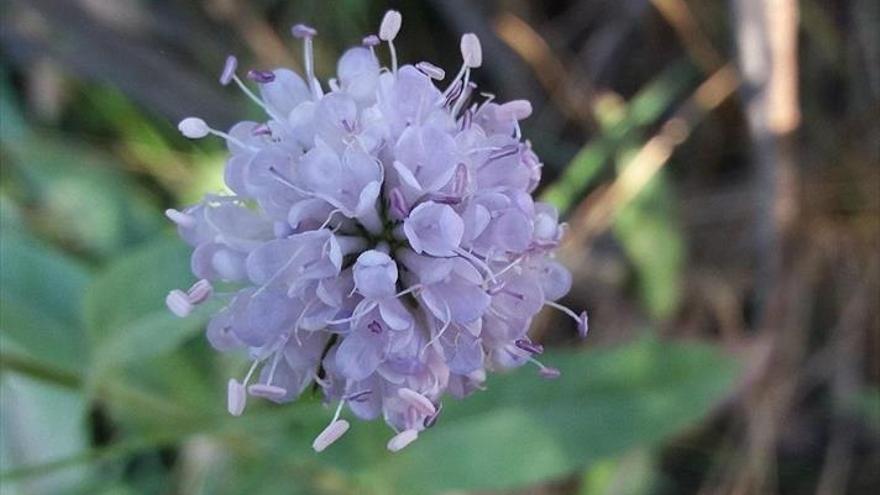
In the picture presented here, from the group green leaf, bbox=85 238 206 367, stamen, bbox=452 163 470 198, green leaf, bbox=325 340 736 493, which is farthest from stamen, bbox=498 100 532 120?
green leaf, bbox=325 340 736 493

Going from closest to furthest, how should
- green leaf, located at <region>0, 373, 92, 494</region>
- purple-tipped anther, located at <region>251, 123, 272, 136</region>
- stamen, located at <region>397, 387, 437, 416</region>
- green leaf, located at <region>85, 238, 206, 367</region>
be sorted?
stamen, located at <region>397, 387, 437, 416</region> < purple-tipped anther, located at <region>251, 123, 272, 136</region> < green leaf, located at <region>85, 238, 206, 367</region> < green leaf, located at <region>0, 373, 92, 494</region>

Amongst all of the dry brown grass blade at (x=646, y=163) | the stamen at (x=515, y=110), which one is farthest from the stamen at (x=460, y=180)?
the dry brown grass blade at (x=646, y=163)

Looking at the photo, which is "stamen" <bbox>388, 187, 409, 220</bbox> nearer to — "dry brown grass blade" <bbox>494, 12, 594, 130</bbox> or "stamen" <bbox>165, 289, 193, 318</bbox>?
"stamen" <bbox>165, 289, 193, 318</bbox>

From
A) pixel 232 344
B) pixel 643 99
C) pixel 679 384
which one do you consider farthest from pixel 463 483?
pixel 643 99

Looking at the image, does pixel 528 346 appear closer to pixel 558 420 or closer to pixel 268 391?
pixel 268 391

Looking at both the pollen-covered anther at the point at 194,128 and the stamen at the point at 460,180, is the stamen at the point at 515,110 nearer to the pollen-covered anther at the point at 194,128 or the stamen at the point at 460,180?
the stamen at the point at 460,180

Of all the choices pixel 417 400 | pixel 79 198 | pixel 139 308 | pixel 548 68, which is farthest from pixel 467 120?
pixel 79 198

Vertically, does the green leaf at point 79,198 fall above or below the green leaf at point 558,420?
below

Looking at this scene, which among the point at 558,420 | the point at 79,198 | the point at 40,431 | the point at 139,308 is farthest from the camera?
the point at 79,198
